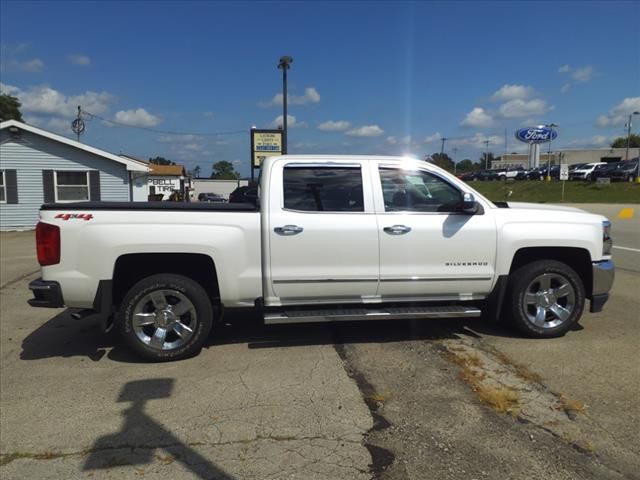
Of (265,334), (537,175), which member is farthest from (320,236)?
(537,175)

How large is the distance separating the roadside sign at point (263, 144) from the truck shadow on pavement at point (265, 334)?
850 inches

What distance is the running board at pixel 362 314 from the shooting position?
4.75 metres

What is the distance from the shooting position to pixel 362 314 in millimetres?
4852

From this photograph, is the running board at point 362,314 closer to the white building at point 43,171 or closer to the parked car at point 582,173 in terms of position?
the white building at point 43,171

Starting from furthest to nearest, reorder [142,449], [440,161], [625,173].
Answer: [625,173] → [440,161] → [142,449]

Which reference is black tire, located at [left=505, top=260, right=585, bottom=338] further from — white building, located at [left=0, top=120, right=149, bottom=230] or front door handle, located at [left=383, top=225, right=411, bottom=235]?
white building, located at [left=0, top=120, right=149, bottom=230]

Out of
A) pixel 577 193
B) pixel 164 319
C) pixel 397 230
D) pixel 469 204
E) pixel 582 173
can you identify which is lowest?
pixel 164 319

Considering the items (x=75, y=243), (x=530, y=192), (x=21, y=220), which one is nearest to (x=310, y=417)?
(x=75, y=243)

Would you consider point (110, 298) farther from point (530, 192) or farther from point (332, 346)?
point (530, 192)

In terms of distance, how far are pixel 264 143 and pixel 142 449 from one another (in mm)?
25226

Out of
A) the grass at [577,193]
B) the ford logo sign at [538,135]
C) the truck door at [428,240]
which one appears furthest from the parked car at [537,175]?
the truck door at [428,240]

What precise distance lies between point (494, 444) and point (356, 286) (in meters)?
2.03

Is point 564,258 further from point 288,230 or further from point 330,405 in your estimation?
point 330,405

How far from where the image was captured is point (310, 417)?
364cm
